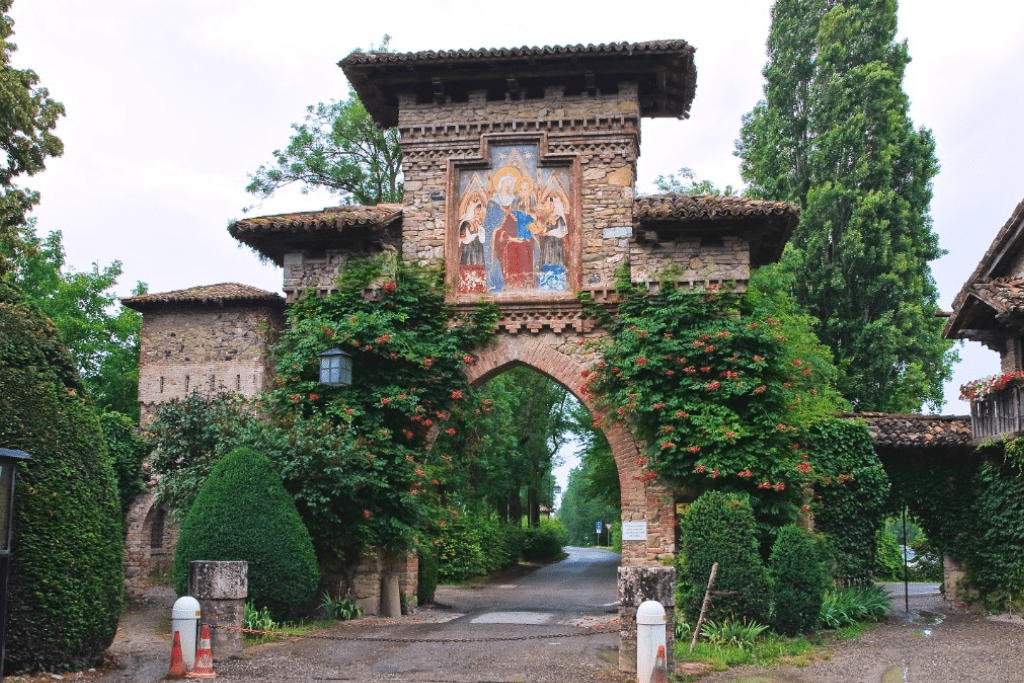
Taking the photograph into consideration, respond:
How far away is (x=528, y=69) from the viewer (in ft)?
53.0

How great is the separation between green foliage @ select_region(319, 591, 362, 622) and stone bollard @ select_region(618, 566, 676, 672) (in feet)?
19.5

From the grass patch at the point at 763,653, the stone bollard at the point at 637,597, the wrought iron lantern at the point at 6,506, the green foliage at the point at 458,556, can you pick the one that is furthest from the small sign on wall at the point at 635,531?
the green foliage at the point at 458,556

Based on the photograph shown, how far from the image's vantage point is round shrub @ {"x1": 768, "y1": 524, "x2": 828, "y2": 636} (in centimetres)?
1285

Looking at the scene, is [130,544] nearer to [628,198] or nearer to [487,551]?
[487,551]

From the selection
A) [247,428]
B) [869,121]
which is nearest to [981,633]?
[247,428]

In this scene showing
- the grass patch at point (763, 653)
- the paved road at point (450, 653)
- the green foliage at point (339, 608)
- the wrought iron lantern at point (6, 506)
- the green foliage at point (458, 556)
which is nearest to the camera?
the wrought iron lantern at point (6, 506)

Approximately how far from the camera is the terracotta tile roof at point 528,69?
1573 centimetres

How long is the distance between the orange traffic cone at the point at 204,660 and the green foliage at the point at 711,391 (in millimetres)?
7227

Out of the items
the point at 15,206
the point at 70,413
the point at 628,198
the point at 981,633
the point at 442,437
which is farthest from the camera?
the point at 442,437

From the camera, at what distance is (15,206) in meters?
15.0

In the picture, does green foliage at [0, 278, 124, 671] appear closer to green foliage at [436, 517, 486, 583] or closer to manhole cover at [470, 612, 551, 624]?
manhole cover at [470, 612, 551, 624]

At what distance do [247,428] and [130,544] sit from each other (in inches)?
428

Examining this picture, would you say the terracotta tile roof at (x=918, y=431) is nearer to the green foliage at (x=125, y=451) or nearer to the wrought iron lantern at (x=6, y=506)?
the green foliage at (x=125, y=451)

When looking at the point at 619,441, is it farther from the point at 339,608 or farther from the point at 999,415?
the point at 999,415
